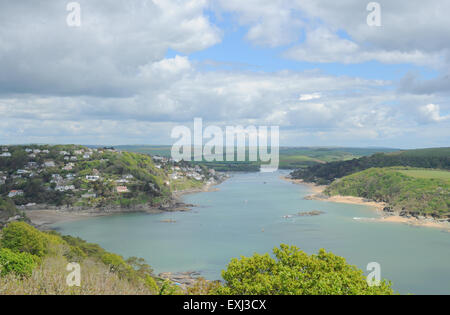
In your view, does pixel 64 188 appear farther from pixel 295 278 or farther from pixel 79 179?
pixel 295 278

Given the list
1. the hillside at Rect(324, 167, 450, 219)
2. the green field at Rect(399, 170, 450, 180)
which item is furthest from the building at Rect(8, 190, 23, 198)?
the green field at Rect(399, 170, 450, 180)

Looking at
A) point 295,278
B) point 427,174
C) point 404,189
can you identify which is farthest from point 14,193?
point 427,174

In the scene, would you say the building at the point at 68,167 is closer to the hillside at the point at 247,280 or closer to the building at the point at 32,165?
the building at the point at 32,165

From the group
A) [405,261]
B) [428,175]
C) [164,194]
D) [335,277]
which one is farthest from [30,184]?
[428,175]

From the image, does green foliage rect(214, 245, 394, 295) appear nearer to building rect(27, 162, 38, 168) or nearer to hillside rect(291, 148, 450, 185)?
building rect(27, 162, 38, 168)

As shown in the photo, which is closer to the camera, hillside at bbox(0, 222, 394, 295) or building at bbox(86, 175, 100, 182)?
hillside at bbox(0, 222, 394, 295)

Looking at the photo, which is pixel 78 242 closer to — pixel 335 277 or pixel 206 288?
pixel 206 288
